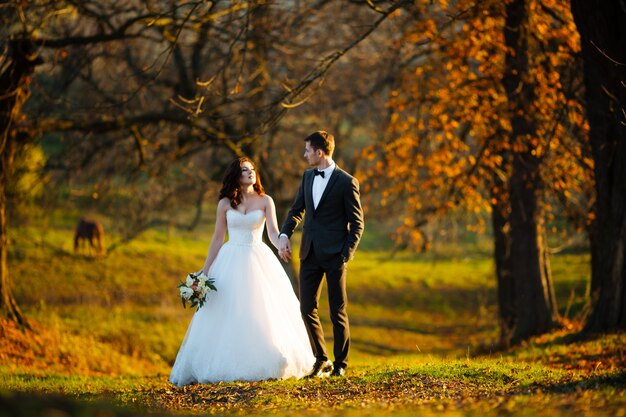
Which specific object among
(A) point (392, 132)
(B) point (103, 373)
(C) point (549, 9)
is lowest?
(B) point (103, 373)

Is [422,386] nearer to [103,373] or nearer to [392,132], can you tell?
[103,373]

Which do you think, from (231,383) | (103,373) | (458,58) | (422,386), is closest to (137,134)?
(103,373)

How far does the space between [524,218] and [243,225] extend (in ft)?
25.0

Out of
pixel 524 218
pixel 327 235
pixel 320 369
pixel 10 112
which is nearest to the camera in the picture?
pixel 327 235

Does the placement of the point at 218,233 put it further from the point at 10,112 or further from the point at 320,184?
the point at 10,112

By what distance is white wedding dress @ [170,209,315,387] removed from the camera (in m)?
8.55

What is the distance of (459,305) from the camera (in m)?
26.4

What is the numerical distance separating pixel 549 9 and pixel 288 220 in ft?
24.9

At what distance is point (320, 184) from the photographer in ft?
28.0

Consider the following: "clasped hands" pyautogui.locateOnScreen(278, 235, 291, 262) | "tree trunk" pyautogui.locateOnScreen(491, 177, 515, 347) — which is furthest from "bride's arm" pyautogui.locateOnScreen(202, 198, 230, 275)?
"tree trunk" pyautogui.locateOnScreen(491, 177, 515, 347)

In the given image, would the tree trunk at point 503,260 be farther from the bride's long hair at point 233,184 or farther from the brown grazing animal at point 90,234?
the brown grazing animal at point 90,234

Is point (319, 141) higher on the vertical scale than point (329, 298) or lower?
higher

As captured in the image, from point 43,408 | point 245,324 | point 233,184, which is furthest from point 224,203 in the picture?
point 43,408

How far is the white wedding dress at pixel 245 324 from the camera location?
8547 millimetres
